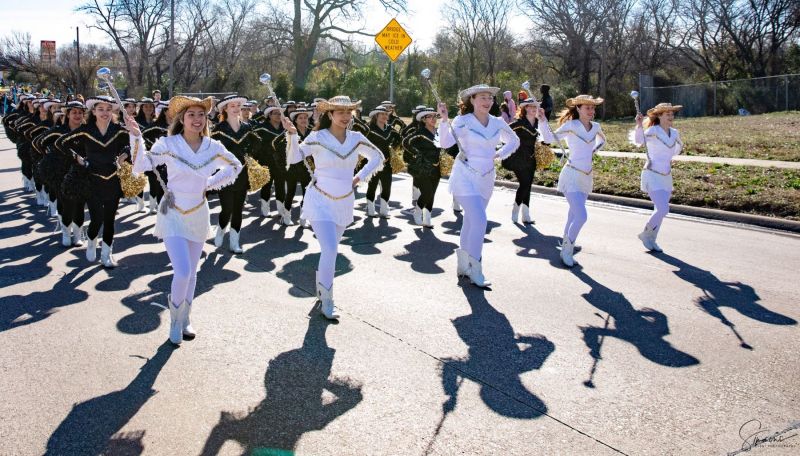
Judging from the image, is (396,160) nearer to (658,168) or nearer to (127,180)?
(658,168)

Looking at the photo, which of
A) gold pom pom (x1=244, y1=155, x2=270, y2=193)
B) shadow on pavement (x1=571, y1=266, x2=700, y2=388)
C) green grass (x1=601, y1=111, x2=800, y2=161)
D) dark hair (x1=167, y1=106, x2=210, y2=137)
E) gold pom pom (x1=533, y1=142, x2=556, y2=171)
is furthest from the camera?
green grass (x1=601, y1=111, x2=800, y2=161)

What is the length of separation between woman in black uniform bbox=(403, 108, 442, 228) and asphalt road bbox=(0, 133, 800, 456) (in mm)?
2021

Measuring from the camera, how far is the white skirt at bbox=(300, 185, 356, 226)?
Answer: 6.29 metres

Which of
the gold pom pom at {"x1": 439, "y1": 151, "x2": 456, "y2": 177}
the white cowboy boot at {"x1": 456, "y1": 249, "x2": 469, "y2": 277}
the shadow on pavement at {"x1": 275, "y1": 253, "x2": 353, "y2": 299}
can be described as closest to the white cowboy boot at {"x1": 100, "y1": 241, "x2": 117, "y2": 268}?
the shadow on pavement at {"x1": 275, "y1": 253, "x2": 353, "y2": 299}

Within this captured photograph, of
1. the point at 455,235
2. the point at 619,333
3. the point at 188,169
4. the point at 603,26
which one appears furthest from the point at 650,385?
the point at 603,26

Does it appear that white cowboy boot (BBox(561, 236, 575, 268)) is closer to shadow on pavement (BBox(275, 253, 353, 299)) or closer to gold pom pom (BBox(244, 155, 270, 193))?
shadow on pavement (BBox(275, 253, 353, 299))

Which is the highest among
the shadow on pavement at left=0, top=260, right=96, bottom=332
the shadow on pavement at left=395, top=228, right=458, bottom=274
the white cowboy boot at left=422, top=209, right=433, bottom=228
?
the white cowboy boot at left=422, top=209, right=433, bottom=228

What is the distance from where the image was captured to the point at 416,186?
38.4 feet

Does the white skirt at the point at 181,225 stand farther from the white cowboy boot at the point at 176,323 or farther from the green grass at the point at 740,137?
the green grass at the point at 740,137

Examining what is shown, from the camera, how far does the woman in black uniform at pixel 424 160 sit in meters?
11.1

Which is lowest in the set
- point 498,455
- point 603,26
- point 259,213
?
point 498,455

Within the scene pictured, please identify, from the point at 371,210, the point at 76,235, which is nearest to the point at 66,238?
the point at 76,235

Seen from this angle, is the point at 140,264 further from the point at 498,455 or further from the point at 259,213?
the point at 498,455

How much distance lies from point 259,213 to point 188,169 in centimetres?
682
